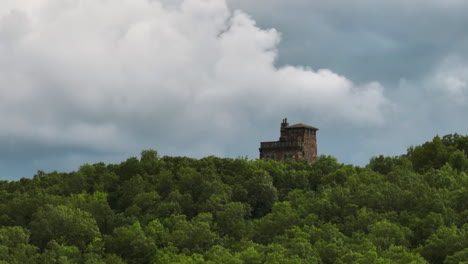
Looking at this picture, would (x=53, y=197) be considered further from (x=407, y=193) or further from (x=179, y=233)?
(x=407, y=193)

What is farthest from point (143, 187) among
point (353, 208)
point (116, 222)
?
point (353, 208)

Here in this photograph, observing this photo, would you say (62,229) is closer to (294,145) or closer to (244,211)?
(244,211)

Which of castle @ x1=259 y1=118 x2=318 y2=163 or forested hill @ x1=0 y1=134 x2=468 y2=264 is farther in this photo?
castle @ x1=259 y1=118 x2=318 y2=163

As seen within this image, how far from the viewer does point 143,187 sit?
467 feet

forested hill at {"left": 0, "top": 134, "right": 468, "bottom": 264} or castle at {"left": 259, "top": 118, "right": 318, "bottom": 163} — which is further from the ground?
castle at {"left": 259, "top": 118, "right": 318, "bottom": 163}

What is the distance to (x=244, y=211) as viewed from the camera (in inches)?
5118

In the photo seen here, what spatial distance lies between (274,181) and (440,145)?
1218 inches

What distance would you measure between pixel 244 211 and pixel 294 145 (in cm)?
5293

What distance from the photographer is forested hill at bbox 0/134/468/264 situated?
359ft

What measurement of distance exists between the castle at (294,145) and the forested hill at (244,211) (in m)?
21.5

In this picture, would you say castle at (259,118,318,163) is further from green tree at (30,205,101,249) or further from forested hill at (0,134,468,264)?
green tree at (30,205,101,249)

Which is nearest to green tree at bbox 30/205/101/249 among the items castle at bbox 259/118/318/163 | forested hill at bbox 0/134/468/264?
forested hill at bbox 0/134/468/264

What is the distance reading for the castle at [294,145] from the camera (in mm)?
180250

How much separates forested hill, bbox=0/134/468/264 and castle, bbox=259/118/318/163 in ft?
70.5
